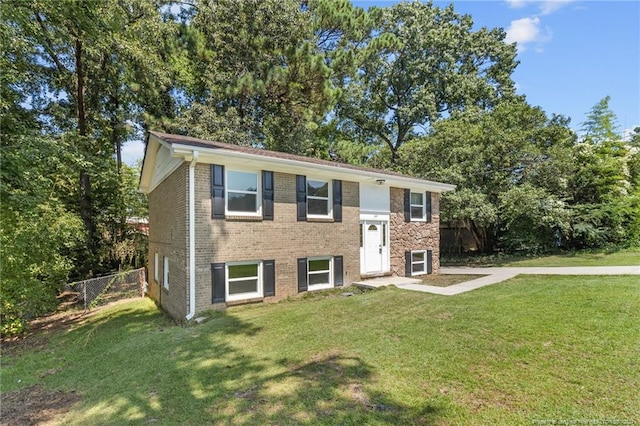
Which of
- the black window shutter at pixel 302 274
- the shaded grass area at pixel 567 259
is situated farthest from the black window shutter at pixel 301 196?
the shaded grass area at pixel 567 259

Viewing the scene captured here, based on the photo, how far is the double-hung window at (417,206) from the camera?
44.3ft

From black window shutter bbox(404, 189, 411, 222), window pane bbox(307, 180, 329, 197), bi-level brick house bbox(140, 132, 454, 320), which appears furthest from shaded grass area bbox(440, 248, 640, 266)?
window pane bbox(307, 180, 329, 197)

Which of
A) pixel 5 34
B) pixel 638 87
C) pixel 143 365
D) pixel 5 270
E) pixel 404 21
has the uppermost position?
pixel 404 21

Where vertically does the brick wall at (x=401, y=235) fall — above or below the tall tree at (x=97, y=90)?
below

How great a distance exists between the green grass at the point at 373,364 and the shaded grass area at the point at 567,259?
646 centimetres

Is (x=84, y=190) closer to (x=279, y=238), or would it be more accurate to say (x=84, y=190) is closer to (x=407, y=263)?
(x=279, y=238)

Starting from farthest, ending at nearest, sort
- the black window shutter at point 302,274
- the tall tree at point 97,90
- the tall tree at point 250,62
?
the tall tree at point 250,62
the tall tree at point 97,90
the black window shutter at point 302,274

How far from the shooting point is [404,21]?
27.4 meters

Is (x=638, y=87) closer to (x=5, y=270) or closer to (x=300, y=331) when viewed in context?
(x=300, y=331)

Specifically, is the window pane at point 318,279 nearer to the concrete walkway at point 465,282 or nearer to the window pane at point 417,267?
the concrete walkway at point 465,282

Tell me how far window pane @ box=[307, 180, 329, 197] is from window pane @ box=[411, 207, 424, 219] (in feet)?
14.5

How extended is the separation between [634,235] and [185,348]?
71.1 feet

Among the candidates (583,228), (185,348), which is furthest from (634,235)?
(185,348)

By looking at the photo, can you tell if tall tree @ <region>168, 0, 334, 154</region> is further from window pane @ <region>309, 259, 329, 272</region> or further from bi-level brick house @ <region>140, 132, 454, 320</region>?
window pane @ <region>309, 259, 329, 272</region>
